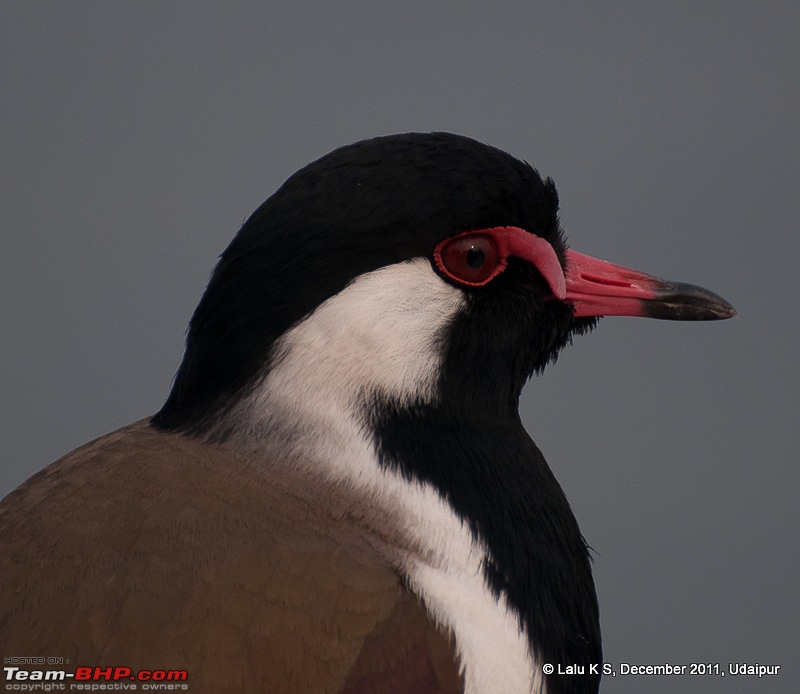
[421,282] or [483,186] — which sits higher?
[483,186]

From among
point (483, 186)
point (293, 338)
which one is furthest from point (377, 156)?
point (293, 338)

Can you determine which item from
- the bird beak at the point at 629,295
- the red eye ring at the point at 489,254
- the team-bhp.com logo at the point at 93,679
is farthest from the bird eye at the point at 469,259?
the team-bhp.com logo at the point at 93,679

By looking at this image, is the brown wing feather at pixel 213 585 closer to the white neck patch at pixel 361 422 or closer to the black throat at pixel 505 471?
the white neck patch at pixel 361 422

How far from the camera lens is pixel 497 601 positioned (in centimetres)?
247

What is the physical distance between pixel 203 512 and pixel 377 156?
2.50 ft

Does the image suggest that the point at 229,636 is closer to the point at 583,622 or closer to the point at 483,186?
the point at 583,622

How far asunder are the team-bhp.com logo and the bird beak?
1221mm

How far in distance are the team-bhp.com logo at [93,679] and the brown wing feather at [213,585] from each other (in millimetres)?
16

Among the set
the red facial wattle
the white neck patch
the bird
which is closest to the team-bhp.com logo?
the bird

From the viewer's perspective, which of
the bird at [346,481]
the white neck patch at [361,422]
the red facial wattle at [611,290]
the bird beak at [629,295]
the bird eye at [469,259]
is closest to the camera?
the bird at [346,481]

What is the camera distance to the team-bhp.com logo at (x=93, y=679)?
2.11 metres

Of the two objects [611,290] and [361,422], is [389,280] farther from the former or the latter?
[611,290]

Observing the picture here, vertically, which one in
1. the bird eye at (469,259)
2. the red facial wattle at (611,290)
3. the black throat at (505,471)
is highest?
the red facial wattle at (611,290)

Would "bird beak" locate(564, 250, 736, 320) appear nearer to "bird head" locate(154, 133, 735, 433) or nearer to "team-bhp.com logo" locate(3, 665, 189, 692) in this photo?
"bird head" locate(154, 133, 735, 433)
